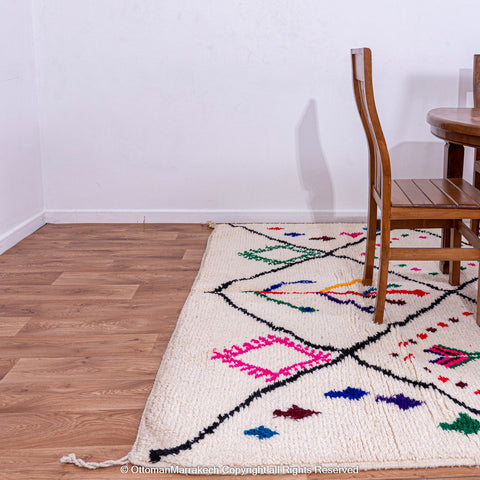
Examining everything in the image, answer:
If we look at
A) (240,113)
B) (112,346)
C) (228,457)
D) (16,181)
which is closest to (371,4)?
(240,113)

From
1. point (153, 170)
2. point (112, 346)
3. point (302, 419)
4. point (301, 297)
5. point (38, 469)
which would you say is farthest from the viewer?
point (153, 170)

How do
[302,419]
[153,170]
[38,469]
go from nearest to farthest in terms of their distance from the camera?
[38,469], [302,419], [153,170]

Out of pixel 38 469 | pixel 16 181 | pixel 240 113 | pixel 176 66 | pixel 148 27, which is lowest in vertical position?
pixel 38 469

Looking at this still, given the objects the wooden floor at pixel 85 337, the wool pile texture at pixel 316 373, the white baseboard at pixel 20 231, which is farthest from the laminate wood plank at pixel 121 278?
the white baseboard at pixel 20 231

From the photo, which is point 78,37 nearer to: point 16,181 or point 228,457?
point 16,181

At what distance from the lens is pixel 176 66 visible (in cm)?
312

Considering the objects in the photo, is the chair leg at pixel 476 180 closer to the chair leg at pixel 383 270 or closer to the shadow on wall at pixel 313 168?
the chair leg at pixel 383 270

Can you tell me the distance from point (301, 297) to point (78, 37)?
184cm

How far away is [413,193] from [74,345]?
3.98 feet

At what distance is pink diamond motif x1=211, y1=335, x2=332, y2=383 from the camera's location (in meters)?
1.70

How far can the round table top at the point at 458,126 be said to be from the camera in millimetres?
1763

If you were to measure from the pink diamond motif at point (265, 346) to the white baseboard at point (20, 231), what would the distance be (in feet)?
4.81

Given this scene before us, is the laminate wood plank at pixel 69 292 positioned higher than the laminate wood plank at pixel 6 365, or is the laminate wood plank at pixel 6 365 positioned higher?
the laminate wood plank at pixel 6 365

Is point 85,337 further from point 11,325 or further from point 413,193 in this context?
point 413,193
